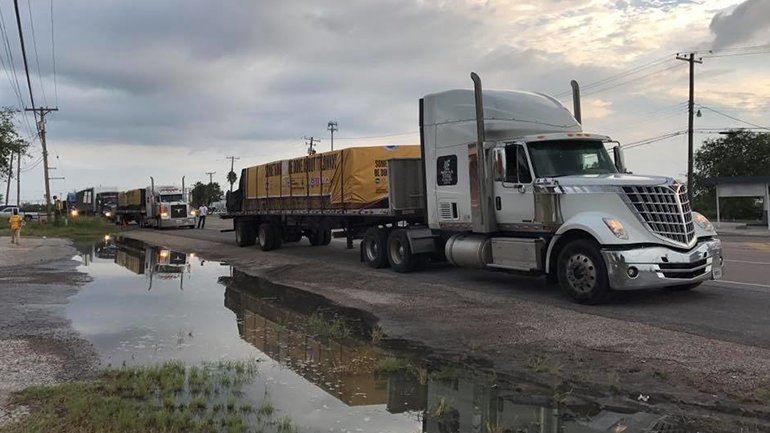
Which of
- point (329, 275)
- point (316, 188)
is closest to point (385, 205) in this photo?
point (329, 275)

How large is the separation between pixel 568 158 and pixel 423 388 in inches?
257

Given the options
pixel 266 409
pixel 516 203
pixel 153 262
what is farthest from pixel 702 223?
pixel 153 262

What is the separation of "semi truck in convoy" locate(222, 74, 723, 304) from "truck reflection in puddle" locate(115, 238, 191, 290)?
14.4ft

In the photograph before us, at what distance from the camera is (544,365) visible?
6.33 m

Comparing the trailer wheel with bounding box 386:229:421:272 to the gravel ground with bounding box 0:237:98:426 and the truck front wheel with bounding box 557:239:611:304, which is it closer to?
the truck front wheel with bounding box 557:239:611:304

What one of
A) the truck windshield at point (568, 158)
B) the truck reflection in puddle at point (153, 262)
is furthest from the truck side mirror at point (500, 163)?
the truck reflection in puddle at point (153, 262)

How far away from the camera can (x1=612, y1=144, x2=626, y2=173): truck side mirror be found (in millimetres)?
11578

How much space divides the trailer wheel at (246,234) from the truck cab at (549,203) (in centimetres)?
1187

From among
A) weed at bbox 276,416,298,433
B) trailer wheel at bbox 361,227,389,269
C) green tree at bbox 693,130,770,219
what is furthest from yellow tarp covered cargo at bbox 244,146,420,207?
green tree at bbox 693,130,770,219

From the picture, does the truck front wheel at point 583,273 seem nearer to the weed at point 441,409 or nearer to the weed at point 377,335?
the weed at point 377,335

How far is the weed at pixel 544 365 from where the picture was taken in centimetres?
620

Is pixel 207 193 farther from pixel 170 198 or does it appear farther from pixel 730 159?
pixel 730 159

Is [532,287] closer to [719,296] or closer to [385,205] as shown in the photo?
[719,296]

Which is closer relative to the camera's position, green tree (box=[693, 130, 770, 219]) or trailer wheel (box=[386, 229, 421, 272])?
trailer wheel (box=[386, 229, 421, 272])
